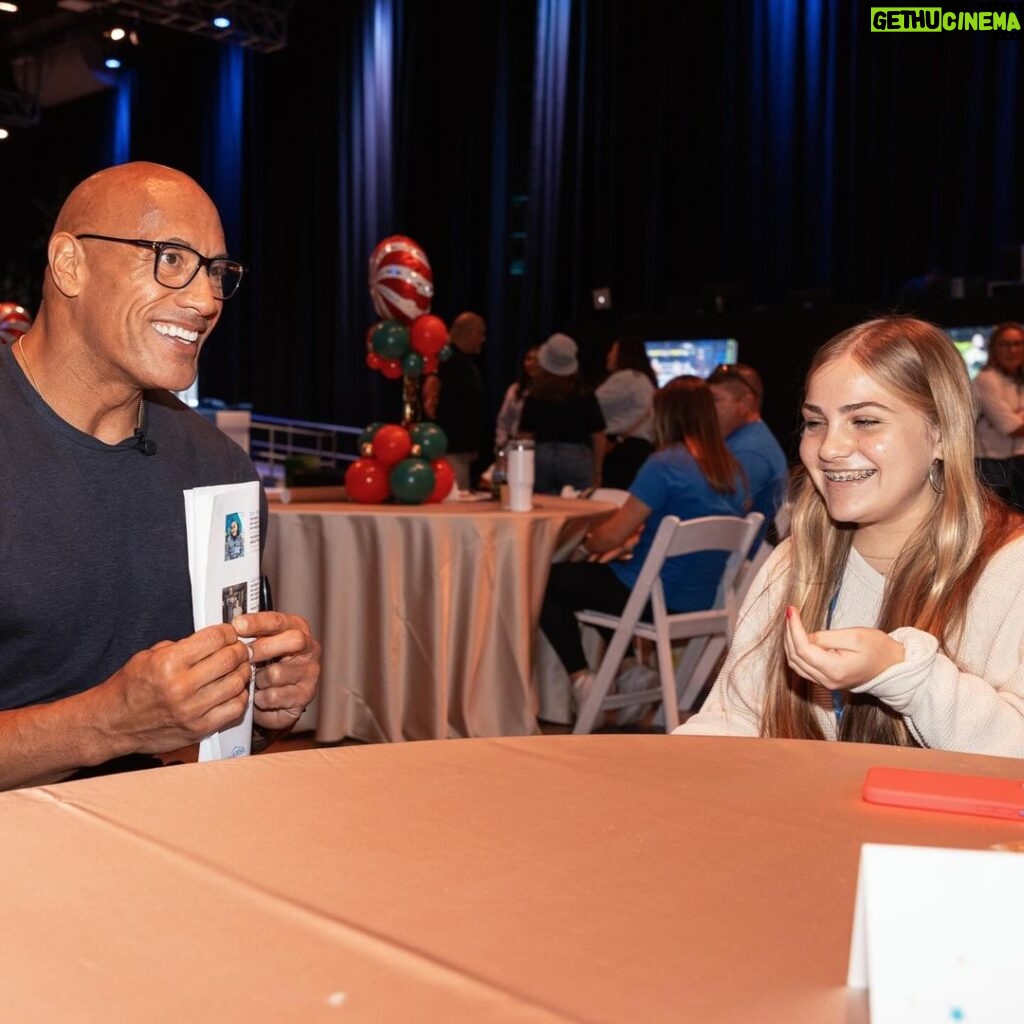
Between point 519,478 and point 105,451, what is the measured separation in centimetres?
236

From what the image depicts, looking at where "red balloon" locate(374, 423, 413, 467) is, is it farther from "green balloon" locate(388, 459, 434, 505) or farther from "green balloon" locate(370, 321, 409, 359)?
"green balloon" locate(370, 321, 409, 359)

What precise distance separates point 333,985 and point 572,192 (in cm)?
962

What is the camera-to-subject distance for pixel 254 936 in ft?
2.38

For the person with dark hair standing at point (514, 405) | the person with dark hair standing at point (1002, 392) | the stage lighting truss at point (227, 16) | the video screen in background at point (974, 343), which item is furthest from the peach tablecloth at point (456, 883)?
the stage lighting truss at point (227, 16)

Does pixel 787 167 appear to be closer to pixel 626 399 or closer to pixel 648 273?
pixel 648 273

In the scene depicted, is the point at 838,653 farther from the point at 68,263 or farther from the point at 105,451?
the point at 68,263

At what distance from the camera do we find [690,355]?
798 cm

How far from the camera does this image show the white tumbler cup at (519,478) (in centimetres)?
388

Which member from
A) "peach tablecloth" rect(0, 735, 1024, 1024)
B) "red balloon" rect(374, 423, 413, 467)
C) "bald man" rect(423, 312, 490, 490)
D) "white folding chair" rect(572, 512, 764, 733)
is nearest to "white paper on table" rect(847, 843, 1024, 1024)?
"peach tablecloth" rect(0, 735, 1024, 1024)

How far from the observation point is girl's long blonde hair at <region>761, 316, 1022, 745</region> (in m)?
1.58

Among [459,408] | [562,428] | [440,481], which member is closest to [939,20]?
[562,428]

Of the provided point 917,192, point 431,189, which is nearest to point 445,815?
point 917,192

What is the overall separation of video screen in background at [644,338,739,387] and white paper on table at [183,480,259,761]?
248 inches

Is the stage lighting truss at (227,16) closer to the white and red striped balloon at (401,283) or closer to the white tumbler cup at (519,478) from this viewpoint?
the white and red striped balloon at (401,283)
